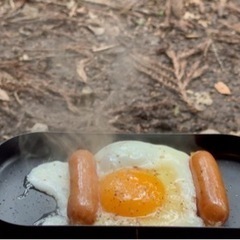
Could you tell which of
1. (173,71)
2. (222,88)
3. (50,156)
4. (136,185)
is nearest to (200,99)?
(222,88)

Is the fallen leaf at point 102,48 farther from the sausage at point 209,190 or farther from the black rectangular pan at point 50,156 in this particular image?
the sausage at point 209,190

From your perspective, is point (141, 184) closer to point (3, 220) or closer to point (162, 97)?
point (3, 220)

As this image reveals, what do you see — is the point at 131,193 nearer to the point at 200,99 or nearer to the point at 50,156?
the point at 50,156

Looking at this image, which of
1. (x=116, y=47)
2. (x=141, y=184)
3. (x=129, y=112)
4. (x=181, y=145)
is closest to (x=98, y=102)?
(x=129, y=112)

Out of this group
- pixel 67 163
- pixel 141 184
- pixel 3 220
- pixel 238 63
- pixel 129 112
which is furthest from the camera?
pixel 238 63

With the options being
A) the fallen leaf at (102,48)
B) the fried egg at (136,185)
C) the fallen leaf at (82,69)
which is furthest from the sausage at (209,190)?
the fallen leaf at (102,48)
